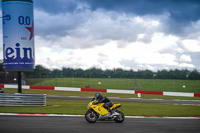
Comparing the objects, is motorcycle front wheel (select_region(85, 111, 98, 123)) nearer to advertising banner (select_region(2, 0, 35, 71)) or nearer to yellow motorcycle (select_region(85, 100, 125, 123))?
yellow motorcycle (select_region(85, 100, 125, 123))

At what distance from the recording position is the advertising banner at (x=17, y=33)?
724 inches

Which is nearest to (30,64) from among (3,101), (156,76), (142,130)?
(3,101)

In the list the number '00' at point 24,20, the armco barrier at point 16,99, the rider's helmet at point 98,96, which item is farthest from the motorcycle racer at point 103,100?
the number '00' at point 24,20

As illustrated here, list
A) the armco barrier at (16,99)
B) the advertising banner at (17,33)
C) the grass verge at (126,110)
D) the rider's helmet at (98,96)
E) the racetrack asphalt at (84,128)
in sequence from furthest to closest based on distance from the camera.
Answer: the advertising banner at (17,33) < the armco barrier at (16,99) < the grass verge at (126,110) < the rider's helmet at (98,96) < the racetrack asphalt at (84,128)

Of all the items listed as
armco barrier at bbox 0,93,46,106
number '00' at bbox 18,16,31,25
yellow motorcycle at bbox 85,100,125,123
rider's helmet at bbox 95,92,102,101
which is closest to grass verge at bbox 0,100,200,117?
armco barrier at bbox 0,93,46,106

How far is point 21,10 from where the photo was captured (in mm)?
18469

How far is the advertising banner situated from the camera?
18398 millimetres

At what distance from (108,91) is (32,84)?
48.6 ft

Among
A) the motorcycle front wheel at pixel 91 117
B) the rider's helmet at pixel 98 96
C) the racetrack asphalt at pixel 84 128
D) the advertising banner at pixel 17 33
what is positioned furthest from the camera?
the advertising banner at pixel 17 33

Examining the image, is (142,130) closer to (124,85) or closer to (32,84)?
(124,85)

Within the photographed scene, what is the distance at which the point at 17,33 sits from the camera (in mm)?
18562

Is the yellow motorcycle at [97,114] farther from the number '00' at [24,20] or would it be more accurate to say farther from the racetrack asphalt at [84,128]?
the number '00' at [24,20]

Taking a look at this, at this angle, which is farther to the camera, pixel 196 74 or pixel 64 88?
pixel 64 88

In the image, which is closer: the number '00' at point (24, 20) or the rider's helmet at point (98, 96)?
the rider's helmet at point (98, 96)
